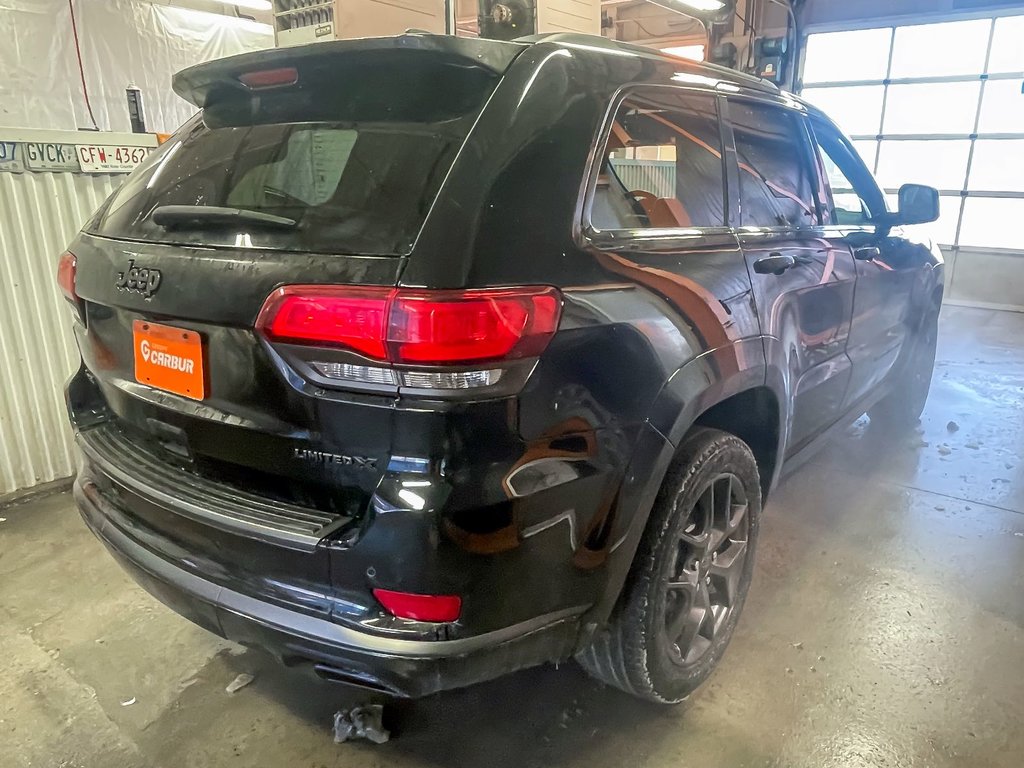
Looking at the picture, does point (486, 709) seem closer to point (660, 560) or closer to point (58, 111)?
point (660, 560)

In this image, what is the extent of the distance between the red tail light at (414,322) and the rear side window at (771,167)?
1.09 metres

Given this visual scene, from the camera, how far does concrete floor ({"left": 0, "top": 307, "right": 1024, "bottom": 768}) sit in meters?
1.88

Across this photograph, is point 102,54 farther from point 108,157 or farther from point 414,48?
point 414,48

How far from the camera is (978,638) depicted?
7.69 feet

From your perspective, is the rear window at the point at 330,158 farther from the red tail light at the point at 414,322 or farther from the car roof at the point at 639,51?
the car roof at the point at 639,51

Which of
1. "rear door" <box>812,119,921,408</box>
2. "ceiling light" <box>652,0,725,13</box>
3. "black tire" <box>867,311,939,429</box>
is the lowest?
"black tire" <box>867,311,939,429</box>

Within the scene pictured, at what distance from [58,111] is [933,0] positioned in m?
9.69

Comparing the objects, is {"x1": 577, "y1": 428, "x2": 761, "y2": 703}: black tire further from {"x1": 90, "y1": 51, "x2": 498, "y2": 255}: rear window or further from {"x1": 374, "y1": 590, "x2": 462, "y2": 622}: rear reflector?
{"x1": 90, "y1": 51, "x2": 498, "y2": 255}: rear window

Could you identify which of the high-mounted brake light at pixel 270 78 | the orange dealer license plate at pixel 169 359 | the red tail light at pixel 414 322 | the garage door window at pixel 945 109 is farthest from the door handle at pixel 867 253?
the garage door window at pixel 945 109

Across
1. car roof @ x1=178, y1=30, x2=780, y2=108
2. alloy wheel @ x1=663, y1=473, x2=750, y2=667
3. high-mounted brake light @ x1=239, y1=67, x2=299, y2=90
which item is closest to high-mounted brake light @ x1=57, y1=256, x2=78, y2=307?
car roof @ x1=178, y1=30, x2=780, y2=108

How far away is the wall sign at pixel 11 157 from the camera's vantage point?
283 cm

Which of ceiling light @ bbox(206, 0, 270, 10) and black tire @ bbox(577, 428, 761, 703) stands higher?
ceiling light @ bbox(206, 0, 270, 10)

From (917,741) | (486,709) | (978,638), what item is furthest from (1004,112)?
(486,709)

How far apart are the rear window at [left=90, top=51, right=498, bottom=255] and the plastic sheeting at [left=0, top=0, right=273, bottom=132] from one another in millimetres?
5835
